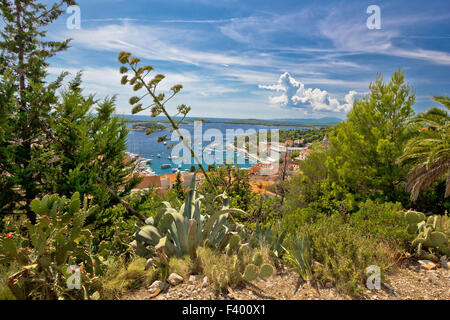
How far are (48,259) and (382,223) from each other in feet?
14.0

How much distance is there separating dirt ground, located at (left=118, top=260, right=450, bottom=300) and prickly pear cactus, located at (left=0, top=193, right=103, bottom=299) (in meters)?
0.46

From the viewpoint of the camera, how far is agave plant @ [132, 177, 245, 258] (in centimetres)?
284

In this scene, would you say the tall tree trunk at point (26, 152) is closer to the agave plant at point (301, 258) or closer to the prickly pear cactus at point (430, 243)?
the agave plant at point (301, 258)

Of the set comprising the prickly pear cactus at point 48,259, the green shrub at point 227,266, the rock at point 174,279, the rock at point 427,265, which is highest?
the prickly pear cactus at point 48,259

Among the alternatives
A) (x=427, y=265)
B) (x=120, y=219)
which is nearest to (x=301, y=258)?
(x=427, y=265)

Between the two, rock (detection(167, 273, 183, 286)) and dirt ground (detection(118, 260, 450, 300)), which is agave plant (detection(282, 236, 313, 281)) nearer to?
dirt ground (detection(118, 260, 450, 300))

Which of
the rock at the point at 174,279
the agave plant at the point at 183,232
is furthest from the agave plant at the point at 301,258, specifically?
the rock at the point at 174,279

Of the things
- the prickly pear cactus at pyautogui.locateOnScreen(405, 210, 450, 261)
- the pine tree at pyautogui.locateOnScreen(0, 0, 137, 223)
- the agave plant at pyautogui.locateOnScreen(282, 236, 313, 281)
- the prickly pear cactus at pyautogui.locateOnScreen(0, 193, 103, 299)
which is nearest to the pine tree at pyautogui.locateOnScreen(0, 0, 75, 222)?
the pine tree at pyautogui.locateOnScreen(0, 0, 137, 223)

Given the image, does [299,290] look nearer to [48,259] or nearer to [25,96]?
[48,259]

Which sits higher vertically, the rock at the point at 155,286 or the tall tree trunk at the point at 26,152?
the tall tree trunk at the point at 26,152

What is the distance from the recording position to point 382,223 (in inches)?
149

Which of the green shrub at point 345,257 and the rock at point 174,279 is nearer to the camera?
the rock at point 174,279

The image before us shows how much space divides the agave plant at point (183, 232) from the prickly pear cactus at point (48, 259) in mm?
642

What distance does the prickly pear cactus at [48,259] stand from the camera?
1987mm
